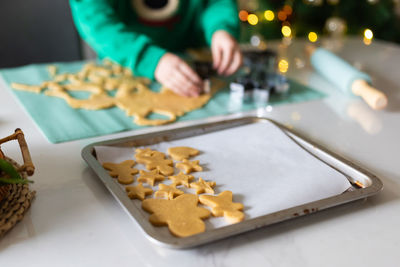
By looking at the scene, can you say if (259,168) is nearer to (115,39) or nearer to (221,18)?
(115,39)

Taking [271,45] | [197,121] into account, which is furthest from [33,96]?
[271,45]

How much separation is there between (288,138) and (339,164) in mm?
91

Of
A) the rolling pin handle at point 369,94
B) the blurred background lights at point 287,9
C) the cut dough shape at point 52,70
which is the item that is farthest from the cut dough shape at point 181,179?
the blurred background lights at point 287,9

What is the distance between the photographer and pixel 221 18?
3.51 feet

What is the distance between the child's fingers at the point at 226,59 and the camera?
926 millimetres

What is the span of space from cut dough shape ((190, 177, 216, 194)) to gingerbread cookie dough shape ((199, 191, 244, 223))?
0.06ft

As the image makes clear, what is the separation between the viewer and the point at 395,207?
502 mm

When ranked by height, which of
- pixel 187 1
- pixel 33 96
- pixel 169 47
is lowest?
pixel 33 96

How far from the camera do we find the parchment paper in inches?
19.2

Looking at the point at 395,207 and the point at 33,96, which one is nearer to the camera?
the point at 395,207

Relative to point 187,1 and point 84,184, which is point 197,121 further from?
point 187,1

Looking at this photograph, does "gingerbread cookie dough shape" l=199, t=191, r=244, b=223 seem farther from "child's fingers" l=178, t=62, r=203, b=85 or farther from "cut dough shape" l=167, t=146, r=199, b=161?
"child's fingers" l=178, t=62, r=203, b=85

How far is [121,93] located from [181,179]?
369mm

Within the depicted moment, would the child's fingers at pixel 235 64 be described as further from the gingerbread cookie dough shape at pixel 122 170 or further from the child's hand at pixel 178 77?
the gingerbread cookie dough shape at pixel 122 170
